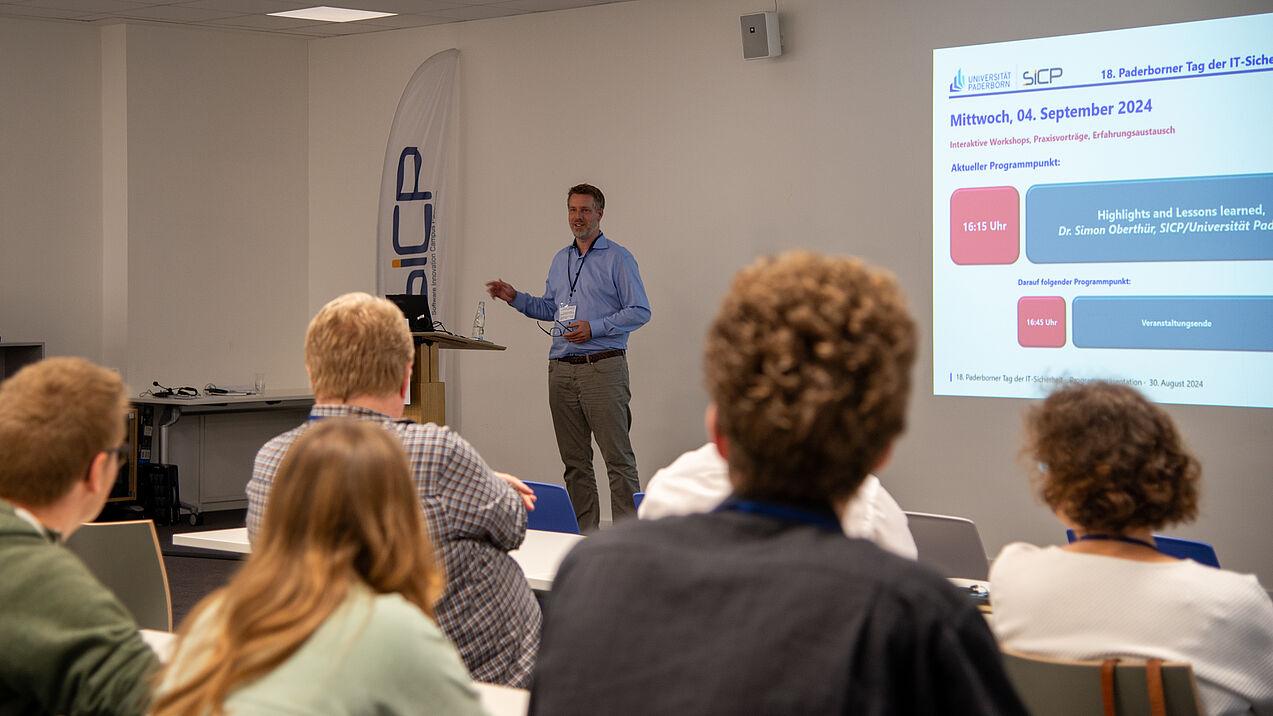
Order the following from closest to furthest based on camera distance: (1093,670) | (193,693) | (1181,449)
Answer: (193,693), (1093,670), (1181,449)

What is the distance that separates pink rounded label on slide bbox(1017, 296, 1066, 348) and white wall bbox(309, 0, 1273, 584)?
373mm

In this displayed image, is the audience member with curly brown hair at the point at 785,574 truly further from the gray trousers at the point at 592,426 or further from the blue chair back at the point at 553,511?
the gray trousers at the point at 592,426

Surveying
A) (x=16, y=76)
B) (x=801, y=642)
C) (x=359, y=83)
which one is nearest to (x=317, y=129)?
(x=359, y=83)

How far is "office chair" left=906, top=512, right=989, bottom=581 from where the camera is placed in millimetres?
2922

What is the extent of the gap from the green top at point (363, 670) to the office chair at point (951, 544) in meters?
1.93

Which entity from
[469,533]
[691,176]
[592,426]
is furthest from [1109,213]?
[469,533]

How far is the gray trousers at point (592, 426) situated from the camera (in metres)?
6.07

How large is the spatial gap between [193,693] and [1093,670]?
4.05 ft

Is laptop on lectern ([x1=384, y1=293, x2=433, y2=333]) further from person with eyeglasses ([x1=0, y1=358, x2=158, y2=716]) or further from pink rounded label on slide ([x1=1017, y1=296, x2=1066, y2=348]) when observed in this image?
person with eyeglasses ([x1=0, y1=358, x2=158, y2=716])

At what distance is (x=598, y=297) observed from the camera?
620 centimetres

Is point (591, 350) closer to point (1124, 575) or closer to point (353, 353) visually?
point (353, 353)

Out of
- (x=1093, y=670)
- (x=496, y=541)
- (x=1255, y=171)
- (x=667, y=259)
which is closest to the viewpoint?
(x=1093, y=670)

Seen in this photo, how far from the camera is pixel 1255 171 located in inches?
193

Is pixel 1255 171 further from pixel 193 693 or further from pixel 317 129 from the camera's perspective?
pixel 317 129
